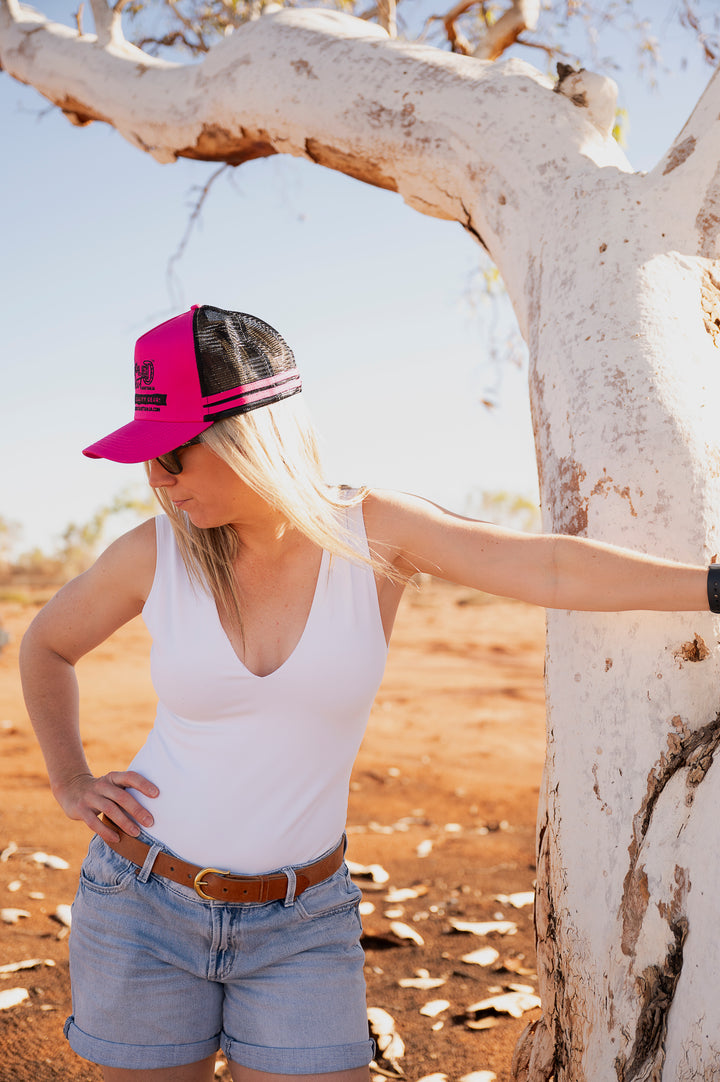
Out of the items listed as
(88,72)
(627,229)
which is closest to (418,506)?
(627,229)

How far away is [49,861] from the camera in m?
4.03

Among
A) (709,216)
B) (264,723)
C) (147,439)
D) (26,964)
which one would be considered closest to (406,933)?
(26,964)

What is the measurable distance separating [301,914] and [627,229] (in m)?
1.83

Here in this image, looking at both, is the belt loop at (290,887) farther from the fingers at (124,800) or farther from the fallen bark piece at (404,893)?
the fallen bark piece at (404,893)

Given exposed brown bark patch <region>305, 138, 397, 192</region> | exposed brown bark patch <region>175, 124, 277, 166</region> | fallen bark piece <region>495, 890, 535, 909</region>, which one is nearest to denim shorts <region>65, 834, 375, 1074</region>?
fallen bark piece <region>495, 890, 535, 909</region>

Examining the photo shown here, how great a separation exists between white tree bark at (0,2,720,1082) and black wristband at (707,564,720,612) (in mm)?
250

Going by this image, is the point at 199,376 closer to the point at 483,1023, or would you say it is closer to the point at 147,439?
the point at 147,439

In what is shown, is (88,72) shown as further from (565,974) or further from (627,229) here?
(565,974)

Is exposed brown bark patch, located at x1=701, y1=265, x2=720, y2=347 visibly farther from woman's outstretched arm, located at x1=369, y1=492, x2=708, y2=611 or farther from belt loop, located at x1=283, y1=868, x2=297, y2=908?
belt loop, located at x1=283, y1=868, x2=297, y2=908

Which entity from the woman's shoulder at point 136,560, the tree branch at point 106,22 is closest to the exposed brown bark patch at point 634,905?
the woman's shoulder at point 136,560

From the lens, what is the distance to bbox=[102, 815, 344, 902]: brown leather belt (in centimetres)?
172

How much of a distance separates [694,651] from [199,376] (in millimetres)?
1173

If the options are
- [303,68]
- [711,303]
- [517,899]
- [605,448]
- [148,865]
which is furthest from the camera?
[517,899]

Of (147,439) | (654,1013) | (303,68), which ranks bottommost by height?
(654,1013)
